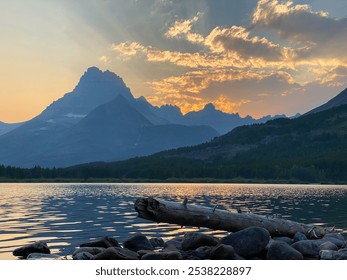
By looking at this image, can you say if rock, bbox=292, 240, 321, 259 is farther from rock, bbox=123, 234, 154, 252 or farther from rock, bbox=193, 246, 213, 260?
rock, bbox=123, 234, 154, 252

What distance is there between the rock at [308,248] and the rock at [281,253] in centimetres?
181

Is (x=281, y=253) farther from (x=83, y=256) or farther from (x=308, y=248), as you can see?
(x=83, y=256)

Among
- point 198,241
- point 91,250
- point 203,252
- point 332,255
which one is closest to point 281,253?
point 332,255

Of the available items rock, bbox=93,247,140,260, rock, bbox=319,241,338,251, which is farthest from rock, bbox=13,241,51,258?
rock, bbox=319,241,338,251

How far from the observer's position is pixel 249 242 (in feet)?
74.3

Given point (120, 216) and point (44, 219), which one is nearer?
point (44, 219)

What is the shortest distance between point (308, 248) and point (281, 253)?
2898mm

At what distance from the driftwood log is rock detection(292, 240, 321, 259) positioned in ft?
13.4
